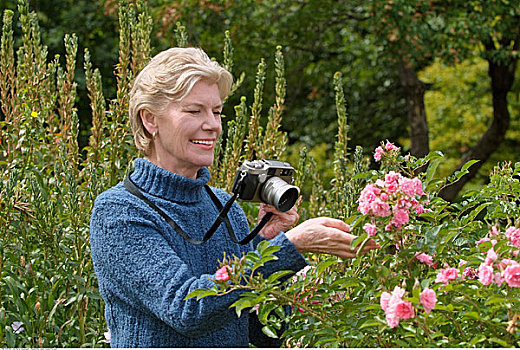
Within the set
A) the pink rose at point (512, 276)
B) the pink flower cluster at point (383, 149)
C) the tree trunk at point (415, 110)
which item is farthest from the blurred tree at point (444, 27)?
the pink rose at point (512, 276)

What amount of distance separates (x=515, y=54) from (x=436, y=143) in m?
3.14

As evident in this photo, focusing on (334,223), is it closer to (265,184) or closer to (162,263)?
(265,184)

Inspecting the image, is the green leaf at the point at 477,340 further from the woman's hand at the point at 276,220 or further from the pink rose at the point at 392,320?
the woman's hand at the point at 276,220

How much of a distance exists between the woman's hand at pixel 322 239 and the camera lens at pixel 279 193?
11cm

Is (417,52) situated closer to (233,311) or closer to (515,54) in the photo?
(515,54)

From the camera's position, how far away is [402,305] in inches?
60.2

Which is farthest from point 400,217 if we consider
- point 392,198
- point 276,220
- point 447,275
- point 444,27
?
point 444,27

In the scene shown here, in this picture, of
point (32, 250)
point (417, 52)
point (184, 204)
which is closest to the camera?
point (184, 204)

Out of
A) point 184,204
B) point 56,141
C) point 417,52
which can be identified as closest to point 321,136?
point 417,52

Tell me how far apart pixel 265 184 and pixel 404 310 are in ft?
1.99

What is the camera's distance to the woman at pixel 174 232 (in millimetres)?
1762

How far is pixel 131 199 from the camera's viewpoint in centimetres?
195

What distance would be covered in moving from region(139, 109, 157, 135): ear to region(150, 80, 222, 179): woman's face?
0.02m

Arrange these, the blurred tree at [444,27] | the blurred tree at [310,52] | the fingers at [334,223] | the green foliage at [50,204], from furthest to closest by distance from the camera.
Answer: the blurred tree at [310,52] < the blurred tree at [444,27] < the green foliage at [50,204] < the fingers at [334,223]
